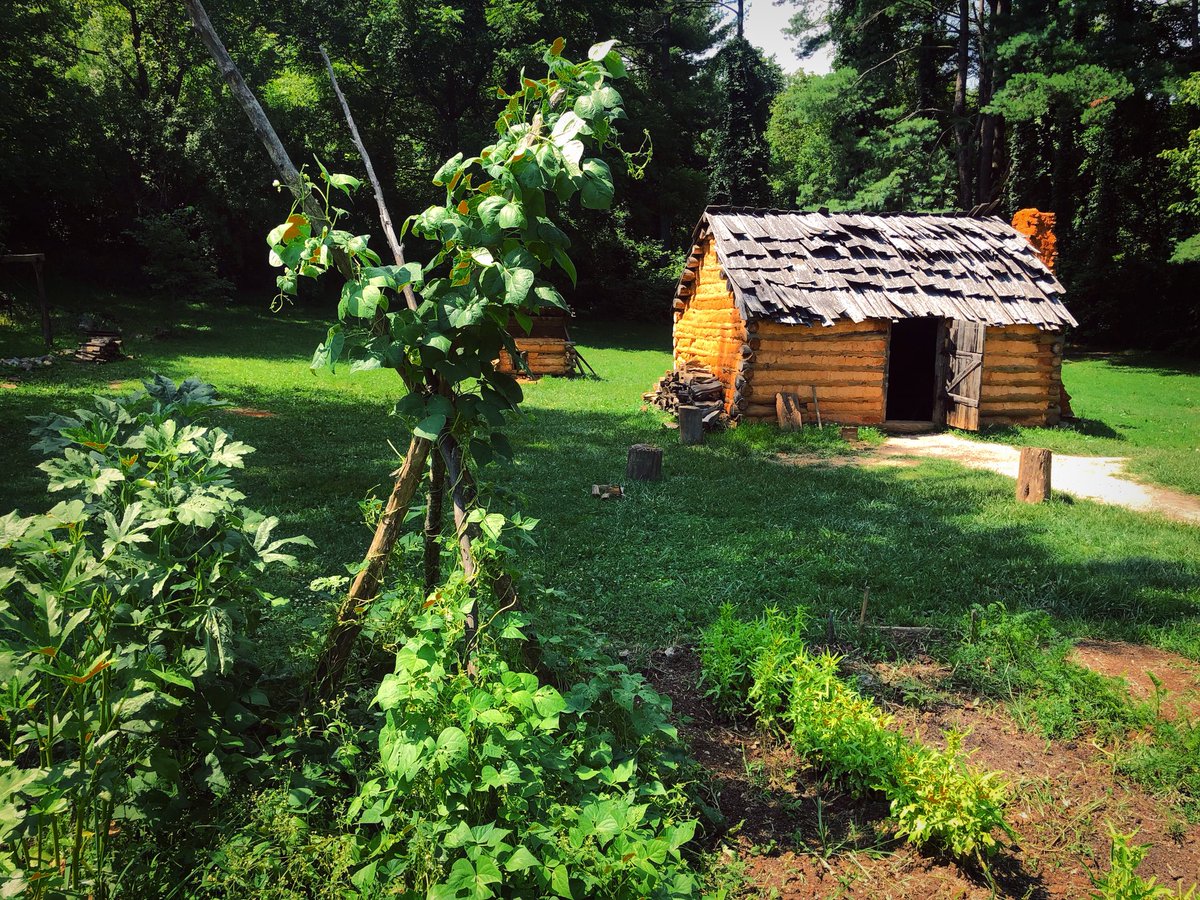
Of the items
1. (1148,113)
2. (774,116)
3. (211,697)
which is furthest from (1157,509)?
(774,116)

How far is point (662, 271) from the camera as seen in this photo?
32594 millimetres

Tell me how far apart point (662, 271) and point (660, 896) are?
31.9 metres

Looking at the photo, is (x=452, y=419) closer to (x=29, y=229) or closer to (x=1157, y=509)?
(x=1157, y=509)

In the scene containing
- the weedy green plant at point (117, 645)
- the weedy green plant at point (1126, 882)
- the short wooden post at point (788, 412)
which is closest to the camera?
the weedy green plant at point (117, 645)

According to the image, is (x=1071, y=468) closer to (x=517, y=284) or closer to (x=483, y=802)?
(x=517, y=284)

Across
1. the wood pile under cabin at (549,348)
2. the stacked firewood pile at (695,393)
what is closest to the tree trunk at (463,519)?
the stacked firewood pile at (695,393)

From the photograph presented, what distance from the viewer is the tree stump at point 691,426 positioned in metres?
11.4

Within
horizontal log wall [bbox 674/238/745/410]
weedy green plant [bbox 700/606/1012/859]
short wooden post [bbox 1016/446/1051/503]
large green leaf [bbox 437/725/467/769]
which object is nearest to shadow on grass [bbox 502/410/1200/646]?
short wooden post [bbox 1016/446/1051/503]

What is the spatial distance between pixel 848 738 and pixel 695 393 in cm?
1028

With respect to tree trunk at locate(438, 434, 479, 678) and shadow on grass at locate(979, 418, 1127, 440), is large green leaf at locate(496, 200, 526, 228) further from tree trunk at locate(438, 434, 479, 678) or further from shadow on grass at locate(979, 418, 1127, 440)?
shadow on grass at locate(979, 418, 1127, 440)

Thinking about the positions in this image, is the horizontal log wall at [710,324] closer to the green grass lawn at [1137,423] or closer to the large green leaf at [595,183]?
the green grass lawn at [1137,423]

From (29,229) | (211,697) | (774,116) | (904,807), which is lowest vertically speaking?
(904,807)

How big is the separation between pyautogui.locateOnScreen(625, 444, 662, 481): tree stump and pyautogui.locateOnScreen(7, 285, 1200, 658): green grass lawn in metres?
0.29

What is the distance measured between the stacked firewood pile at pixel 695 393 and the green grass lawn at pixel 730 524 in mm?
522
